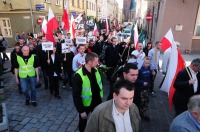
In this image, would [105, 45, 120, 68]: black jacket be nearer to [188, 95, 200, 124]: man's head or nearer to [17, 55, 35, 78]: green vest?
[17, 55, 35, 78]: green vest

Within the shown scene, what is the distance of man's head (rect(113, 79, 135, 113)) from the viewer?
2016mm

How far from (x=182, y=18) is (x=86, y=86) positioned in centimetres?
1244

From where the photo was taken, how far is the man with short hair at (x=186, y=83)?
11.4ft

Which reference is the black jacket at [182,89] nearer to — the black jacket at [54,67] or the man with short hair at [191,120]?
the man with short hair at [191,120]

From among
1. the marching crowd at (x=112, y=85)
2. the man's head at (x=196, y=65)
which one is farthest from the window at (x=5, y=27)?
the man's head at (x=196, y=65)

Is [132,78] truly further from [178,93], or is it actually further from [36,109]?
[36,109]

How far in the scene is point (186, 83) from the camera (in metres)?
3.49

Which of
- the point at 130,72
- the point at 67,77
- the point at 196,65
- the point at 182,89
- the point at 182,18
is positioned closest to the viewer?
the point at 130,72

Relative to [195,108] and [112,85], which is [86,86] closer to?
[112,85]

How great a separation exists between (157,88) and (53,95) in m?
4.13

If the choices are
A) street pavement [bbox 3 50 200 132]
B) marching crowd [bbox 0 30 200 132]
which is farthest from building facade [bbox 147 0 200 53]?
street pavement [bbox 3 50 200 132]

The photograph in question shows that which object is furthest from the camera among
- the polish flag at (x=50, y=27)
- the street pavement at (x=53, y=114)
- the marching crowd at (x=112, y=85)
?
the polish flag at (x=50, y=27)

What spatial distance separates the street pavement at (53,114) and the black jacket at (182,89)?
1063mm

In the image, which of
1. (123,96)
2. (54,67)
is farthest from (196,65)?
(54,67)
